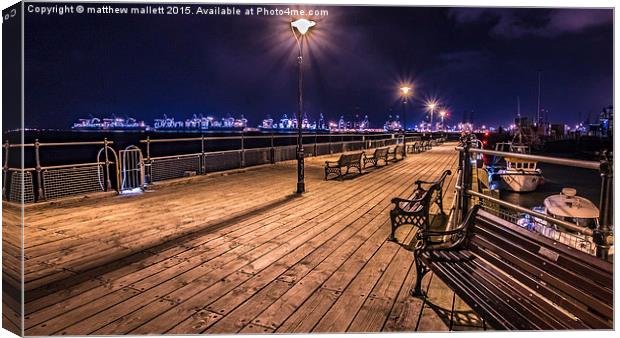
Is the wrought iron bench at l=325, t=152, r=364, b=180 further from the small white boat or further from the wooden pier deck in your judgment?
the small white boat

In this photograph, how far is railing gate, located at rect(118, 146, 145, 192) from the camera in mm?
9859

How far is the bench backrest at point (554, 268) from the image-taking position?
2.49 meters

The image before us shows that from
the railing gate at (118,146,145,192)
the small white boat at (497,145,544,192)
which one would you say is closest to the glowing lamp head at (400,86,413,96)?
the small white boat at (497,145,544,192)

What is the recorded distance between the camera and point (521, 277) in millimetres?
3152

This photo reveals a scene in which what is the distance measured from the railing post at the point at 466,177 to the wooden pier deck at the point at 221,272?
0.89m

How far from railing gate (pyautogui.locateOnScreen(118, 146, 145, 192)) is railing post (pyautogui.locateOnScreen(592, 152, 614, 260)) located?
30.6 ft

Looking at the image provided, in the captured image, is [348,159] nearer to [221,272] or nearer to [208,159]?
[208,159]

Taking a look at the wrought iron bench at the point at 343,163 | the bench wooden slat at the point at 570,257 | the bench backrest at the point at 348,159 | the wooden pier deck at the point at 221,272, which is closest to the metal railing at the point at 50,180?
the wooden pier deck at the point at 221,272

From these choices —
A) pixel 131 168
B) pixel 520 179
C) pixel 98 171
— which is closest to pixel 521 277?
pixel 98 171

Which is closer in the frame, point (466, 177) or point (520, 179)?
point (466, 177)

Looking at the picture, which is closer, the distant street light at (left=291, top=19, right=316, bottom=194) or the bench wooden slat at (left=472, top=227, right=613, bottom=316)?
the bench wooden slat at (left=472, top=227, right=613, bottom=316)

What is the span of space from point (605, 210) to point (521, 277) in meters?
0.75

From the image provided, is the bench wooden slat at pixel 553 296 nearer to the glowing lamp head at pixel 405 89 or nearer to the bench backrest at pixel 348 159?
the bench backrest at pixel 348 159

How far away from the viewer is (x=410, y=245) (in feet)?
18.0
